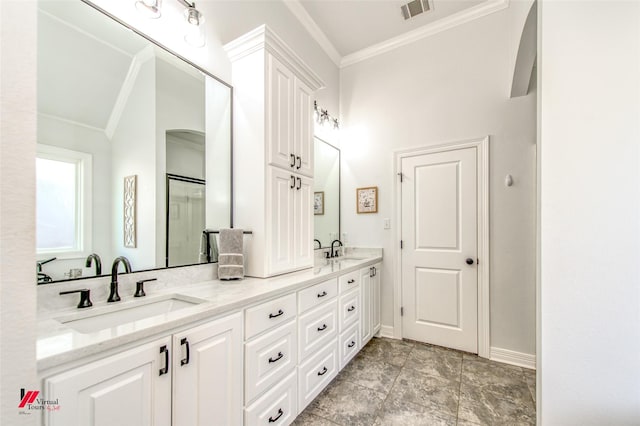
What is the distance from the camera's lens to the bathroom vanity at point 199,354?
0.79 m

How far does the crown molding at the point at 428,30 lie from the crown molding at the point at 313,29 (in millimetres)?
186

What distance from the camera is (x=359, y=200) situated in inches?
128

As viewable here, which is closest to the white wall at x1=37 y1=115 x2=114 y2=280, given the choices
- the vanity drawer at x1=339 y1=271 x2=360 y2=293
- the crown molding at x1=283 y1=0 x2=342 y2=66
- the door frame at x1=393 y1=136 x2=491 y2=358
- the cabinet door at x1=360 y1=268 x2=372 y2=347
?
the vanity drawer at x1=339 y1=271 x2=360 y2=293

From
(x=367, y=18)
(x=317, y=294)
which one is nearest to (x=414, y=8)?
(x=367, y=18)

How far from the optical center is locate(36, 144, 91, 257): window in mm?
1078

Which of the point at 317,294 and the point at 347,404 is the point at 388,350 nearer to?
the point at 347,404

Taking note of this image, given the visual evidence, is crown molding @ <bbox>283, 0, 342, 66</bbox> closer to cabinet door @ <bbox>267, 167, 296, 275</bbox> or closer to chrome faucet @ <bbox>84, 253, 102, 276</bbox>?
cabinet door @ <bbox>267, 167, 296, 275</bbox>

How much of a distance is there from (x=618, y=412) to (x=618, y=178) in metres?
0.95

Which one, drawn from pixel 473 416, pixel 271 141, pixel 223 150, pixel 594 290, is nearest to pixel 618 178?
pixel 594 290

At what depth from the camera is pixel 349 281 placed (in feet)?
7.50

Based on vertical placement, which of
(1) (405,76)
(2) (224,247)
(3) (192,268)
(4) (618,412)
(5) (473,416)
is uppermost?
(1) (405,76)

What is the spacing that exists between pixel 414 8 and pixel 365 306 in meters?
3.03

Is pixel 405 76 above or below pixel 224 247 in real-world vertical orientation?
above

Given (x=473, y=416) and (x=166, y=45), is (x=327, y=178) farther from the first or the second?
(x=473, y=416)
